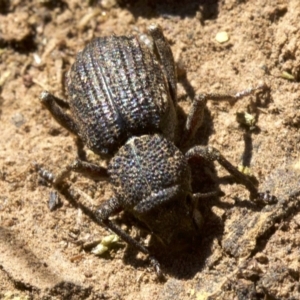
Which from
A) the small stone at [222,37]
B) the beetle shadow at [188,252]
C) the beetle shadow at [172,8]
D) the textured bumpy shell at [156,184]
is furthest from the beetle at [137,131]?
the beetle shadow at [172,8]

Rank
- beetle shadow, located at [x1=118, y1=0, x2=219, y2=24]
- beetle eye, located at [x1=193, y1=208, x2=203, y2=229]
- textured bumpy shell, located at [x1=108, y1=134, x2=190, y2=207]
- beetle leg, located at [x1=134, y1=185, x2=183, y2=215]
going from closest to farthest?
beetle leg, located at [x1=134, y1=185, x2=183, y2=215]
textured bumpy shell, located at [x1=108, y1=134, x2=190, y2=207]
beetle eye, located at [x1=193, y1=208, x2=203, y2=229]
beetle shadow, located at [x1=118, y1=0, x2=219, y2=24]

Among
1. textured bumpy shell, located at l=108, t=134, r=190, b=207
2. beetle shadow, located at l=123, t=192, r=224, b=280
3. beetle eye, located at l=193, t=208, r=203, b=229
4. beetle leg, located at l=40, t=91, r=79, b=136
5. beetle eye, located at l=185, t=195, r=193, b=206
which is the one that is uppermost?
beetle leg, located at l=40, t=91, r=79, b=136

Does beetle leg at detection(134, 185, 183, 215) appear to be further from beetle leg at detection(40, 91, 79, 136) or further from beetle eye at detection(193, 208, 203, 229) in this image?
beetle leg at detection(40, 91, 79, 136)

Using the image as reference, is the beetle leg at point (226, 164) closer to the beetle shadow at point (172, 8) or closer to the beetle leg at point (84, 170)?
the beetle leg at point (84, 170)

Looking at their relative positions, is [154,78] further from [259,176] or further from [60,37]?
[60,37]

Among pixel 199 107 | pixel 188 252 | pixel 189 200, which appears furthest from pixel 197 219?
pixel 199 107

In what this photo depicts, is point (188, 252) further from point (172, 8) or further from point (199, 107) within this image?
point (172, 8)

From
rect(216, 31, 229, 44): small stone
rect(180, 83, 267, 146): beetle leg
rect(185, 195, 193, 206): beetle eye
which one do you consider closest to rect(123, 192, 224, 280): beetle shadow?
rect(185, 195, 193, 206): beetle eye
